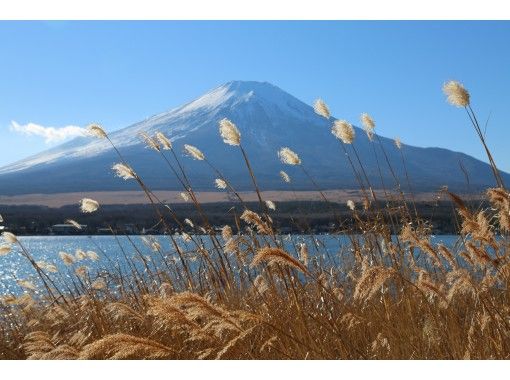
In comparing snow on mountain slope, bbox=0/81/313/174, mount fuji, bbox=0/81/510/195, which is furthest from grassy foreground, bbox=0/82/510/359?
snow on mountain slope, bbox=0/81/313/174

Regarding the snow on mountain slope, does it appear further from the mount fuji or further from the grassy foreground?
the grassy foreground

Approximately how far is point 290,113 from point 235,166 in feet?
230

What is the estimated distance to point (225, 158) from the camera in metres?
145

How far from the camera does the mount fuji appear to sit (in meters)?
105

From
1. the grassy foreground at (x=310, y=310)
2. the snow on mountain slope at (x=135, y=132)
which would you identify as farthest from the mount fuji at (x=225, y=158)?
the grassy foreground at (x=310, y=310)

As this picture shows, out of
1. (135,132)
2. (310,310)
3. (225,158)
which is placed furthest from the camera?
(225,158)

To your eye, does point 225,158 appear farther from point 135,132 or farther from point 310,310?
point 310,310

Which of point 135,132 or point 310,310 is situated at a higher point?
point 135,132

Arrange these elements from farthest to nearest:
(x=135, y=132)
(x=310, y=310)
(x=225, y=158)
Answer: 1. (x=225, y=158)
2. (x=135, y=132)
3. (x=310, y=310)

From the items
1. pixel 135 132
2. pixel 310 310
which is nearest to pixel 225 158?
pixel 135 132

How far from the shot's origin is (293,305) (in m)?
3.29

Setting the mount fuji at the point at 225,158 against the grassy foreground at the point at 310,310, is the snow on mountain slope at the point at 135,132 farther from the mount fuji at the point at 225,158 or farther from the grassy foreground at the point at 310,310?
the grassy foreground at the point at 310,310

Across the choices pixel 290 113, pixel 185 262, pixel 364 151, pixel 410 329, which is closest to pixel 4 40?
pixel 185 262
